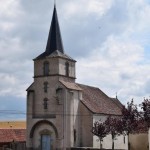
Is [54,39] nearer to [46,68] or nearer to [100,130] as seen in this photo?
[46,68]

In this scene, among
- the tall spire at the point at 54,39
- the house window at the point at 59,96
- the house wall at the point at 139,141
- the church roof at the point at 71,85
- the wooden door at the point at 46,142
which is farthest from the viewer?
the tall spire at the point at 54,39

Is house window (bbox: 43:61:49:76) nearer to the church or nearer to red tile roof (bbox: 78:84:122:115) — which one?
the church

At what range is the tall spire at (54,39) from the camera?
53.6 m

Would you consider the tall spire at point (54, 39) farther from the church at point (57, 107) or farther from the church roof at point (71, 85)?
the church roof at point (71, 85)

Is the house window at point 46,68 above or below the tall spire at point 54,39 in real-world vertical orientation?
below

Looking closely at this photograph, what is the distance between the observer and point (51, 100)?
5116 cm

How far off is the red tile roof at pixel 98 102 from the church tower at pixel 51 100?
2833 millimetres

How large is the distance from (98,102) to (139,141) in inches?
566

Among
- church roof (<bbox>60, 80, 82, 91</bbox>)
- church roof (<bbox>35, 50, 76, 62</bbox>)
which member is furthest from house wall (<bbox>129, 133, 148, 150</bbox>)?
church roof (<bbox>35, 50, 76, 62</bbox>)

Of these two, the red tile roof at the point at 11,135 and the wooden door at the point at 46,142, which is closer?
the wooden door at the point at 46,142

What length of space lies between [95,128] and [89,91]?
9.76 metres

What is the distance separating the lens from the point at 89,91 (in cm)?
5894

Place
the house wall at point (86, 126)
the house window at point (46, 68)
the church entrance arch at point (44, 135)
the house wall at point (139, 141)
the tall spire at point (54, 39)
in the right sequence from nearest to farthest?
1. the house wall at point (139, 141)
2. the church entrance arch at point (44, 135)
3. the house wall at point (86, 126)
4. the house window at point (46, 68)
5. the tall spire at point (54, 39)

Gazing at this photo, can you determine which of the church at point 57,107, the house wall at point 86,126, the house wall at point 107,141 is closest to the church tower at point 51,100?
the church at point 57,107
